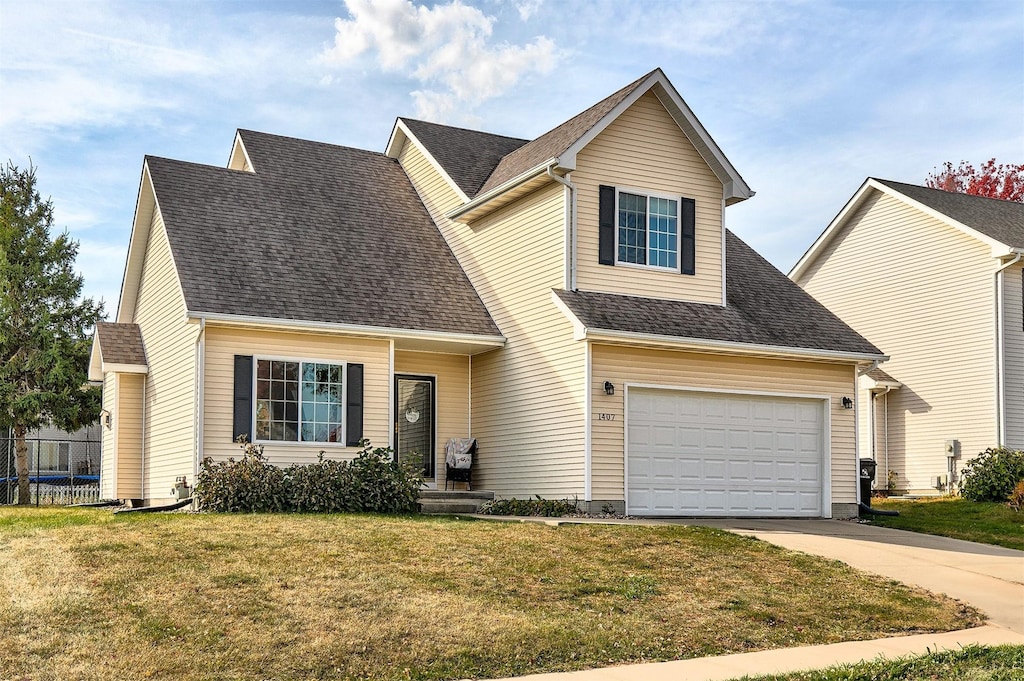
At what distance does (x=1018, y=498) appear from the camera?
70.6 ft

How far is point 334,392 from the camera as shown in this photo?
18.3 m

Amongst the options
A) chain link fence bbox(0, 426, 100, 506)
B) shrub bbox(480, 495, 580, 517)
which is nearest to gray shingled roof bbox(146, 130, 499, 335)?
shrub bbox(480, 495, 580, 517)

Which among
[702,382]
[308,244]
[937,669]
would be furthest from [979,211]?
[937,669]

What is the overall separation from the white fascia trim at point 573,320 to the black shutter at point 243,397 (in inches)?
198

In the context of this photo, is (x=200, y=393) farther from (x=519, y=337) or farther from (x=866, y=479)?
(x=866, y=479)

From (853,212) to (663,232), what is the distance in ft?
37.9

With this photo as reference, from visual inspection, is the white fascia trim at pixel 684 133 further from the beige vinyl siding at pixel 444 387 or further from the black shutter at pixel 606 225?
the beige vinyl siding at pixel 444 387


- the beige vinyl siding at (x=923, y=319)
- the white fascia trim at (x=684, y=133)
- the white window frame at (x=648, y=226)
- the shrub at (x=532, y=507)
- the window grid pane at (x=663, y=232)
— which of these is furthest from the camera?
the beige vinyl siding at (x=923, y=319)

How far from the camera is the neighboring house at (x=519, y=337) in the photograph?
1781 cm

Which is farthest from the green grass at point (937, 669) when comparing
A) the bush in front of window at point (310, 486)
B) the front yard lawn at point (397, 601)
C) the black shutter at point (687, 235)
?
the black shutter at point (687, 235)

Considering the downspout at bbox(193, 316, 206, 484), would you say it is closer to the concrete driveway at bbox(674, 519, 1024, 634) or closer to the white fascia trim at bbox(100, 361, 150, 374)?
the white fascia trim at bbox(100, 361, 150, 374)

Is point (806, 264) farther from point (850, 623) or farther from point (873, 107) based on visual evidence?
point (850, 623)

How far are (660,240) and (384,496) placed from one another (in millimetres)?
6686

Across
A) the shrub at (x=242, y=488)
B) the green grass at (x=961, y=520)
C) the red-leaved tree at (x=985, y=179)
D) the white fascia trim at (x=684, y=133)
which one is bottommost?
the green grass at (x=961, y=520)
